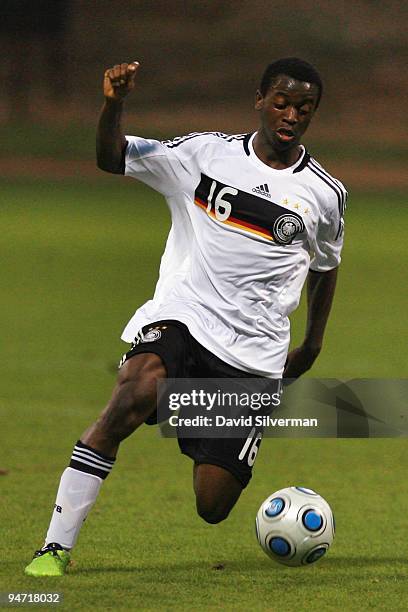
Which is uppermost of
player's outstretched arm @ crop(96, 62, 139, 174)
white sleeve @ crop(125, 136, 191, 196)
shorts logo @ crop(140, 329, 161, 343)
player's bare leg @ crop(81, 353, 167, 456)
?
player's outstretched arm @ crop(96, 62, 139, 174)

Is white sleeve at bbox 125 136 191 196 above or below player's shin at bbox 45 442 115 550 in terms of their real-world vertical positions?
above

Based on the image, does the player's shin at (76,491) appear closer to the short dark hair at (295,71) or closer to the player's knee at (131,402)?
the player's knee at (131,402)

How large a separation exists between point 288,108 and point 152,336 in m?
1.31

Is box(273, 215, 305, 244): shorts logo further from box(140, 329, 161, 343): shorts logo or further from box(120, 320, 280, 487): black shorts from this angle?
box(140, 329, 161, 343): shorts logo

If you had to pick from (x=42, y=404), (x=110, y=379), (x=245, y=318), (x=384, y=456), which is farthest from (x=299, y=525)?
(x=110, y=379)

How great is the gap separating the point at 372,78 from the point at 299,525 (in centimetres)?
5214

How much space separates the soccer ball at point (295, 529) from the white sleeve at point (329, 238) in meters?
1.22

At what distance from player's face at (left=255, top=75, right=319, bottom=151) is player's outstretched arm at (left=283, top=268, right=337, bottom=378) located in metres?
0.90

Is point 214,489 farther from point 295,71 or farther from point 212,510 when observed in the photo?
point 295,71

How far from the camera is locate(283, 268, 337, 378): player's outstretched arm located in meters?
7.75

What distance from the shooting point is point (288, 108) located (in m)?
7.09

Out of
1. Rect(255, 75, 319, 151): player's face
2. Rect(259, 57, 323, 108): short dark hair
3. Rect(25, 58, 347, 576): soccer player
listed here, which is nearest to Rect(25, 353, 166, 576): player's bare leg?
Rect(25, 58, 347, 576): soccer player

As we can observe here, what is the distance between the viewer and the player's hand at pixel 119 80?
6.72 meters

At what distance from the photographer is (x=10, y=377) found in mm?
14719
